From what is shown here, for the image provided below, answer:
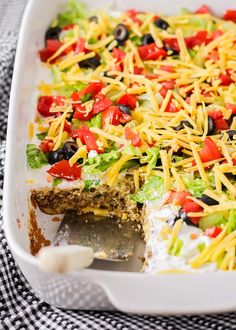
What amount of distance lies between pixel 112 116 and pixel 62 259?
1.41 m

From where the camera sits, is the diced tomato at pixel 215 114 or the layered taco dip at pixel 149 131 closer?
the layered taco dip at pixel 149 131

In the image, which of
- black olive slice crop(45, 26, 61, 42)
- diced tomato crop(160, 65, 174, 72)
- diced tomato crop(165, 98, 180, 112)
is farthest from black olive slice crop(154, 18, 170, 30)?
diced tomato crop(165, 98, 180, 112)

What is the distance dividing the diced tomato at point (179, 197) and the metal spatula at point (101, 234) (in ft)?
1.27

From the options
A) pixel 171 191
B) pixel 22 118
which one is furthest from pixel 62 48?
pixel 171 191

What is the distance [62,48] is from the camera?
496cm

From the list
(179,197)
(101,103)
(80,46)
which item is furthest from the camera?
(80,46)

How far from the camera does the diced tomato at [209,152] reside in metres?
3.99

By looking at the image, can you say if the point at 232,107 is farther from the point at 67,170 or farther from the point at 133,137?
the point at 67,170

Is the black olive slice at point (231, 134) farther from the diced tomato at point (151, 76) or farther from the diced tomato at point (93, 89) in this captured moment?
the diced tomato at point (93, 89)

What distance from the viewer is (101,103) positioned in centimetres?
446

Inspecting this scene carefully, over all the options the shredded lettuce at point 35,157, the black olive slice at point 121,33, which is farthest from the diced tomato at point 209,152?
the black olive slice at point 121,33

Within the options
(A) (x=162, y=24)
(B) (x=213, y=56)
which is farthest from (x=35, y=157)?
(A) (x=162, y=24)

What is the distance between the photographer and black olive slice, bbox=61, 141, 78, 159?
4.18 m

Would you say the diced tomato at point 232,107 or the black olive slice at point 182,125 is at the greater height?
the black olive slice at point 182,125
